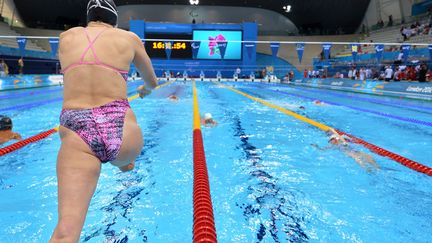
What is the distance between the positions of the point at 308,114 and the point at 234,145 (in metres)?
3.67

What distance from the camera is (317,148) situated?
4.68 metres

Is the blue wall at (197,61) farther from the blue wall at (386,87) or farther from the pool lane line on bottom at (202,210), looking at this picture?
the pool lane line on bottom at (202,210)

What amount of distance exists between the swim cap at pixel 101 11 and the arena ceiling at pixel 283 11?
102ft

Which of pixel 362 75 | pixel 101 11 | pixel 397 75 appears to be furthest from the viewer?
pixel 362 75

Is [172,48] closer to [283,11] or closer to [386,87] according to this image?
[283,11]

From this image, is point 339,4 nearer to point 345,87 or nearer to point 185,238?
point 345,87

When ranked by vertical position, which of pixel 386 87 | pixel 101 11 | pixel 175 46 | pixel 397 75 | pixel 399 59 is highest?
pixel 175 46

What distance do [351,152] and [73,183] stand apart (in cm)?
384

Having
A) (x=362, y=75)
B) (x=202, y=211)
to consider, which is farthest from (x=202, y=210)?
(x=362, y=75)

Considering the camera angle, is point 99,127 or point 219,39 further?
point 219,39

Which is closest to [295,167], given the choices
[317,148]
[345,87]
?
[317,148]

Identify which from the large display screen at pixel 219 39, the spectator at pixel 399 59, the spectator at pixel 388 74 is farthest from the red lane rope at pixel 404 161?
the large display screen at pixel 219 39

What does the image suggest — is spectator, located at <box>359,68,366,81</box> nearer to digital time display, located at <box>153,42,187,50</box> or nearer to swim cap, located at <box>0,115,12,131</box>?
digital time display, located at <box>153,42,187,50</box>

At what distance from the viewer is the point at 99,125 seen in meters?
1.45
